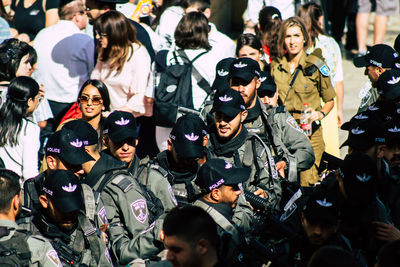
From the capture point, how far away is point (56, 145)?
17.1 feet

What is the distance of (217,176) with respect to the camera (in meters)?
4.69

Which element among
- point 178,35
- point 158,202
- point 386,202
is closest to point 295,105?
point 178,35

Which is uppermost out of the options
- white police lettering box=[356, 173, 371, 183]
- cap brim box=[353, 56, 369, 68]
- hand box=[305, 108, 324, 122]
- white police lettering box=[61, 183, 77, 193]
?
cap brim box=[353, 56, 369, 68]

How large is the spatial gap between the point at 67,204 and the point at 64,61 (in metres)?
3.42

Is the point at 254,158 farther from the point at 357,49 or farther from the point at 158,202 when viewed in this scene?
the point at 357,49

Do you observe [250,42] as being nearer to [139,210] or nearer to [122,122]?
[122,122]

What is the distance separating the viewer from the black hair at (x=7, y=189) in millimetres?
4434

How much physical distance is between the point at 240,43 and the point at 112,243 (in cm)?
344

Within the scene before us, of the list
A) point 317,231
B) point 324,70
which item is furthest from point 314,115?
point 317,231

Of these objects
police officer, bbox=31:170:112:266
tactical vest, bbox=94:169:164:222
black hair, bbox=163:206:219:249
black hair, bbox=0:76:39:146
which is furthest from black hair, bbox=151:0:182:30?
black hair, bbox=163:206:219:249

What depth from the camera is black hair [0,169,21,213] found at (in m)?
4.43

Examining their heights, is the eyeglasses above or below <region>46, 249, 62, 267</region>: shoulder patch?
above

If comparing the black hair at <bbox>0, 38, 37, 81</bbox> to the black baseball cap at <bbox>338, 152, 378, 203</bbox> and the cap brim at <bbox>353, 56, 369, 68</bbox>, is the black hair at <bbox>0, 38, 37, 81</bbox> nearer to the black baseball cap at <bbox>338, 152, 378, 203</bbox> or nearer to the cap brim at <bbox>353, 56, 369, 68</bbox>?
the cap brim at <bbox>353, 56, 369, 68</bbox>

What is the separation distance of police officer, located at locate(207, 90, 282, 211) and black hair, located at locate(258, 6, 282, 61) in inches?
88.7
